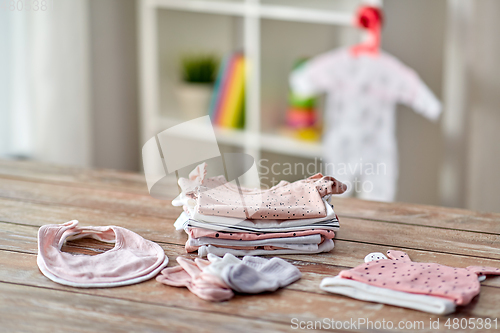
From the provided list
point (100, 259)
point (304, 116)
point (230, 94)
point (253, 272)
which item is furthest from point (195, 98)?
point (253, 272)

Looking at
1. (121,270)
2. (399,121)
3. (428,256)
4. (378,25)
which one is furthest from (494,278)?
(399,121)

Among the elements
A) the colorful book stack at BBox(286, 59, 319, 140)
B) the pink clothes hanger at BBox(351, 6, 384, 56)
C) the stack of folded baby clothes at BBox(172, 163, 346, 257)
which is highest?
the pink clothes hanger at BBox(351, 6, 384, 56)

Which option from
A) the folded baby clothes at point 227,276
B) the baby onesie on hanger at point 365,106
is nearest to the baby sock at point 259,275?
the folded baby clothes at point 227,276

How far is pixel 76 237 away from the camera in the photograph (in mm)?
1083

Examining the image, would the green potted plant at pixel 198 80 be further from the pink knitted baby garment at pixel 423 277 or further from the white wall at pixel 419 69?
the pink knitted baby garment at pixel 423 277

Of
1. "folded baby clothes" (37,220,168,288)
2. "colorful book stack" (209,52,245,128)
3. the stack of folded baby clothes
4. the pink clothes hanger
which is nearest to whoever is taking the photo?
"folded baby clothes" (37,220,168,288)

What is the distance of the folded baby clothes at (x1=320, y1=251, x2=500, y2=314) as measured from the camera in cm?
82

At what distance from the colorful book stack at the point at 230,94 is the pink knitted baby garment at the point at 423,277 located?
5.90ft

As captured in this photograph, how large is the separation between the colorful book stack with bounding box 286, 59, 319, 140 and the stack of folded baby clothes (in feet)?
4.45

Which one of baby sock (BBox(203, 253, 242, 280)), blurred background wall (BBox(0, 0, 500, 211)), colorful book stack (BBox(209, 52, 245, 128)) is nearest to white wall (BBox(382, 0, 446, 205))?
blurred background wall (BBox(0, 0, 500, 211))

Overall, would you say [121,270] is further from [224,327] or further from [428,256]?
[428,256]

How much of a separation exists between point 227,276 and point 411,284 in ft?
0.95

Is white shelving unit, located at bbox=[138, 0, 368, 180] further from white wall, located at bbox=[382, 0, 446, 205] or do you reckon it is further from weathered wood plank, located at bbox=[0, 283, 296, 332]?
weathered wood plank, located at bbox=[0, 283, 296, 332]

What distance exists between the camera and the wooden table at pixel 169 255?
2.62 ft
